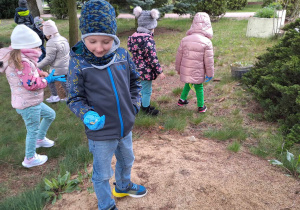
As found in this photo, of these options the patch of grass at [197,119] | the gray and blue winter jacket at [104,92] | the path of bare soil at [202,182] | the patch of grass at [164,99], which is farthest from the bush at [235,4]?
the gray and blue winter jacket at [104,92]

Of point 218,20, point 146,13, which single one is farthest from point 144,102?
point 218,20

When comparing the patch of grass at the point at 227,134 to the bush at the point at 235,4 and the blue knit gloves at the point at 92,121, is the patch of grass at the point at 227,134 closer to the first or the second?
the blue knit gloves at the point at 92,121

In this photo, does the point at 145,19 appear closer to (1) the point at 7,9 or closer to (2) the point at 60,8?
(2) the point at 60,8

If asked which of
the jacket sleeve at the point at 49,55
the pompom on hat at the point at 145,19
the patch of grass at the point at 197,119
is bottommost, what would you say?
the patch of grass at the point at 197,119

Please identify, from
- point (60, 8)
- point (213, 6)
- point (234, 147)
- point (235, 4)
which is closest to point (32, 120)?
point (234, 147)

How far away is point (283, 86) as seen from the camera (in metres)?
3.90

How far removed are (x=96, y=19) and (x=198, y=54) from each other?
9.16 feet

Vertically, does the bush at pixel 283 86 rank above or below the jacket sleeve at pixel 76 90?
below

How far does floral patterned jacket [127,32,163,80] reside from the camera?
4.04m

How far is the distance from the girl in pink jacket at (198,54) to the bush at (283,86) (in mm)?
975

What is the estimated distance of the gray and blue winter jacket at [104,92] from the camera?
187 cm

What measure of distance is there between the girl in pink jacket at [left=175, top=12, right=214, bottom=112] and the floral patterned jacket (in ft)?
1.83

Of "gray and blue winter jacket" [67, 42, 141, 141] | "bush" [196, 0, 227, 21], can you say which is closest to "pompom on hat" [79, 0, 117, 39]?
"gray and blue winter jacket" [67, 42, 141, 141]

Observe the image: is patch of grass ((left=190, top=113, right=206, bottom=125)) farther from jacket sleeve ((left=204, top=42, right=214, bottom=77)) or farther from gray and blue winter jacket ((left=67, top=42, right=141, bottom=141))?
gray and blue winter jacket ((left=67, top=42, right=141, bottom=141))
